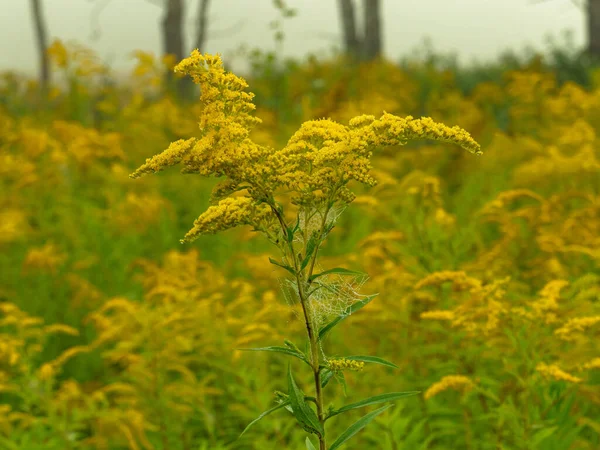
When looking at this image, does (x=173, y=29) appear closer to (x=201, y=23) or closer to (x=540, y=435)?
(x=201, y=23)

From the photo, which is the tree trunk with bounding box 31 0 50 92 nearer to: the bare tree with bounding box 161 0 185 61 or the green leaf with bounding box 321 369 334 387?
the bare tree with bounding box 161 0 185 61

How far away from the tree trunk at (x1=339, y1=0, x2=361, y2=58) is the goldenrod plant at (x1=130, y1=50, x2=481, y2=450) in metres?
13.5

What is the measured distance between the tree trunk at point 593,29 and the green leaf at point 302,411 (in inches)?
465

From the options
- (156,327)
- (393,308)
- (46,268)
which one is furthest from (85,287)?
(393,308)

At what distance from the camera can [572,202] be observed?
203 inches

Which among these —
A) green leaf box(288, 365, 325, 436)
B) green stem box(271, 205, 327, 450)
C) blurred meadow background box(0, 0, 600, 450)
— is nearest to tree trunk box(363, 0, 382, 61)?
blurred meadow background box(0, 0, 600, 450)

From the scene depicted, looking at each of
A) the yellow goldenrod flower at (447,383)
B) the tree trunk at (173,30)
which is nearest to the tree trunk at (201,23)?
the tree trunk at (173,30)

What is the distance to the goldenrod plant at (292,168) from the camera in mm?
1704

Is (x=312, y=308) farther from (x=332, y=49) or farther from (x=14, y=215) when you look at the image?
(x=332, y=49)

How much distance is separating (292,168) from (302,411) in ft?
1.84

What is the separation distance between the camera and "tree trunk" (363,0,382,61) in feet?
45.7

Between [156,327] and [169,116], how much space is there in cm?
506

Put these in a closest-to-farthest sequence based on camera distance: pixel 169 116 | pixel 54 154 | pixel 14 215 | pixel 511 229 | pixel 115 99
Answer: pixel 511 229
pixel 14 215
pixel 54 154
pixel 169 116
pixel 115 99

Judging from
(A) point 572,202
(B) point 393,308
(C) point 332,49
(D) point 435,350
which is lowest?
(D) point 435,350
